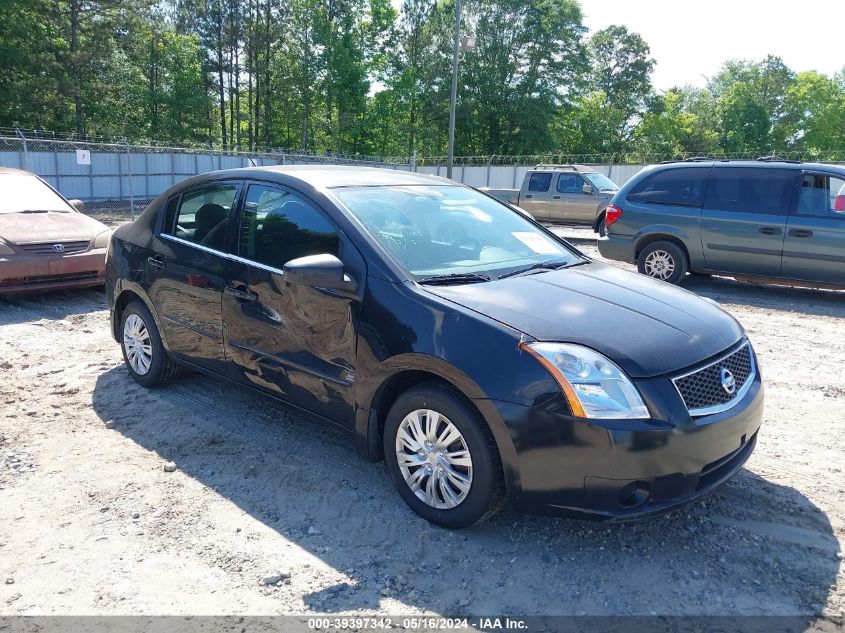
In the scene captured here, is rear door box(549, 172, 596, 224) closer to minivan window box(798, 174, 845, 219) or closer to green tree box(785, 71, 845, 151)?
minivan window box(798, 174, 845, 219)

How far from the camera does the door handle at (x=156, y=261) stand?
488cm

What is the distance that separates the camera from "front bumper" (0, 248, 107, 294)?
766 cm

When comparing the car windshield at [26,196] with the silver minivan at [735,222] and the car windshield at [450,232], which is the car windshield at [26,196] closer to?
the car windshield at [450,232]

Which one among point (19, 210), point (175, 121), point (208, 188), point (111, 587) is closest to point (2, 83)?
point (175, 121)

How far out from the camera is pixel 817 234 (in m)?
8.89

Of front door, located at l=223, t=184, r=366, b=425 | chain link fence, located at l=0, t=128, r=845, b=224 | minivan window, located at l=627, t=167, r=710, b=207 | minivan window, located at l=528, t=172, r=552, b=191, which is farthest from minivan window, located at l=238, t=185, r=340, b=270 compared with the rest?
chain link fence, located at l=0, t=128, r=845, b=224

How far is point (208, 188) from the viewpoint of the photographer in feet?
15.5

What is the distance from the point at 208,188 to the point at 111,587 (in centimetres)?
276

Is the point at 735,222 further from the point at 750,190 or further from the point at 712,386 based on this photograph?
the point at 712,386

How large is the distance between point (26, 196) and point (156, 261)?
541 centimetres

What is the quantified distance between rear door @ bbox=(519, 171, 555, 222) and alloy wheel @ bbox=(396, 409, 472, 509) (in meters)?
15.8

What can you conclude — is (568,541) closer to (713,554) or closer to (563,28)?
(713,554)

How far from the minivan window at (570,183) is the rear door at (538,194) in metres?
0.28

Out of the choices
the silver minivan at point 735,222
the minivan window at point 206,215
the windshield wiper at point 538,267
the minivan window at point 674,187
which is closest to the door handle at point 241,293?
the minivan window at point 206,215
